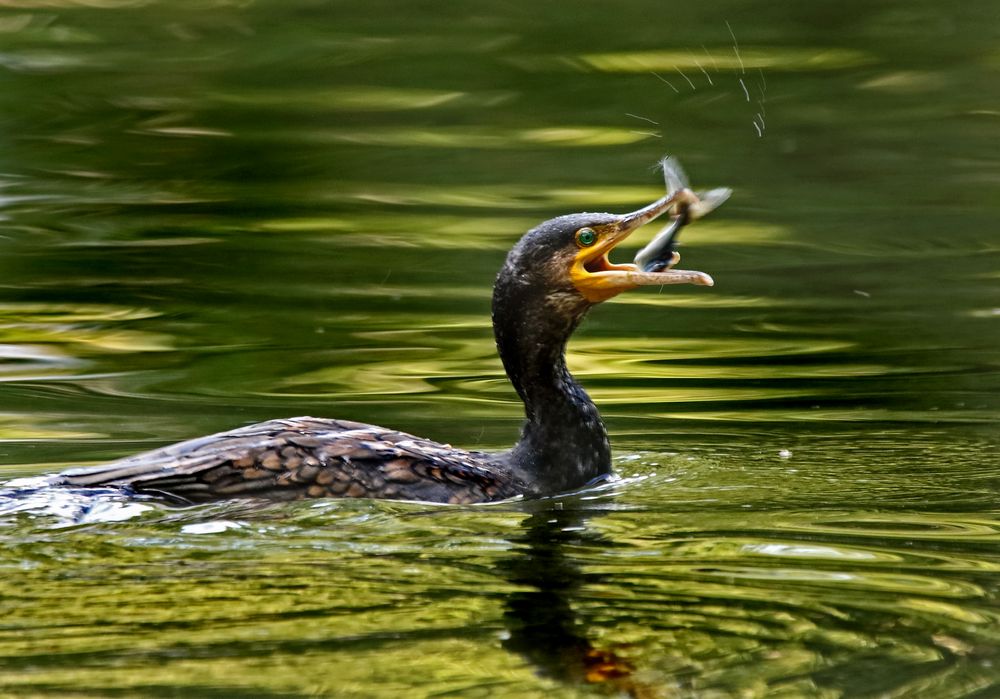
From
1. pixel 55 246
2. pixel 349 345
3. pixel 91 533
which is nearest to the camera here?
pixel 91 533

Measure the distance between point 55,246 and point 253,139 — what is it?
2.40 metres

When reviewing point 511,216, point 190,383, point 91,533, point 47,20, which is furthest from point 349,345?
point 47,20

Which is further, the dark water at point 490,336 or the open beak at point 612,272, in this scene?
the open beak at point 612,272

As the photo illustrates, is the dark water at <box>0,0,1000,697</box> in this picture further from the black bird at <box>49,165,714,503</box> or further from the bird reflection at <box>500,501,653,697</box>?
the black bird at <box>49,165,714,503</box>

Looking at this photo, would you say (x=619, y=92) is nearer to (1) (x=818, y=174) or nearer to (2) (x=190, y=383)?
(1) (x=818, y=174)

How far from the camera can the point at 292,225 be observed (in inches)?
480

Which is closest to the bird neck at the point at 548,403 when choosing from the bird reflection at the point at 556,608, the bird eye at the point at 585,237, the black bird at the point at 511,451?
the black bird at the point at 511,451

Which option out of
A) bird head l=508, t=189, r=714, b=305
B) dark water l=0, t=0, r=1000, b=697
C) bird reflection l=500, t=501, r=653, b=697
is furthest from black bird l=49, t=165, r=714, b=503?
bird reflection l=500, t=501, r=653, b=697

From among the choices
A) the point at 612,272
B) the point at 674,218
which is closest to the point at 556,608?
the point at 612,272

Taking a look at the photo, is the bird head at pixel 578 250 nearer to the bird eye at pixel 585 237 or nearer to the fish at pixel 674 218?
the bird eye at pixel 585 237

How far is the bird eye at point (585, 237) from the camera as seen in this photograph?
6.94m

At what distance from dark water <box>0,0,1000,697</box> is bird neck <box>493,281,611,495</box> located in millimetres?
157

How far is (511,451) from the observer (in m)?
7.17

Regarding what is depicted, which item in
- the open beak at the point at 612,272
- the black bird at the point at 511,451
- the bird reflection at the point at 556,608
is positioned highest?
→ the open beak at the point at 612,272
